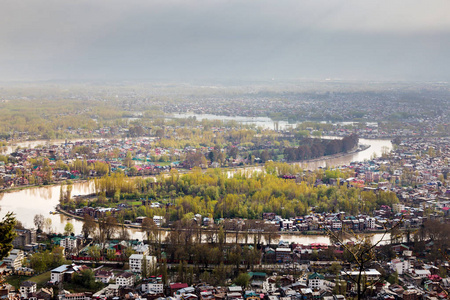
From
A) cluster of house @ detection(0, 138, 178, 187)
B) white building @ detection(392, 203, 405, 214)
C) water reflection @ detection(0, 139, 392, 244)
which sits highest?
cluster of house @ detection(0, 138, 178, 187)

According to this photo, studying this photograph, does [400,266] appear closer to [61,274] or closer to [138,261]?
[138,261]

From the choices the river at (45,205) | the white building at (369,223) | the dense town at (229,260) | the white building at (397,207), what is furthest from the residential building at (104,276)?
the white building at (397,207)

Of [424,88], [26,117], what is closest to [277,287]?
[26,117]

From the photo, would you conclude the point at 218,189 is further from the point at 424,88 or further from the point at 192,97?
the point at 424,88

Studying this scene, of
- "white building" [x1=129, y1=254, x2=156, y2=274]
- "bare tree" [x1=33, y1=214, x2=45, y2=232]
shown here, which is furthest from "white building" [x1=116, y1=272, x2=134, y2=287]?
"bare tree" [x1=33, y1=214, x2=45, y2=232]

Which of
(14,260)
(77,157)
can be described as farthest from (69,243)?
(77,157)

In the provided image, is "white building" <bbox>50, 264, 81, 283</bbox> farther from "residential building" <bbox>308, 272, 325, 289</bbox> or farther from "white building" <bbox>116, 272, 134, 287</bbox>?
"residential building" <bbox>308, 272, 325, 289</bbox>

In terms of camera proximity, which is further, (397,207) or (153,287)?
(397,207)
